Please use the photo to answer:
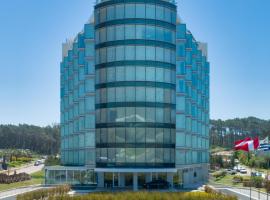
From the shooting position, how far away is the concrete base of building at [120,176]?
68.7 meters

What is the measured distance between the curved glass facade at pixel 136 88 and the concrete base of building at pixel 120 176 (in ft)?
4.19

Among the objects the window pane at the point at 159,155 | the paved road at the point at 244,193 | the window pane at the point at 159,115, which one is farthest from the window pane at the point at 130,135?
the paved road at the point at 244,193

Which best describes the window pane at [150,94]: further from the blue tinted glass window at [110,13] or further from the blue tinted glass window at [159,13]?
the blue tinted glass window at [110,13]

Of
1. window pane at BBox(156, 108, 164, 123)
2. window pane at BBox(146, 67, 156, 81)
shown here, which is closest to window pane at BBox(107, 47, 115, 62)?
window pane at BBox(146, 67, 156, 81)

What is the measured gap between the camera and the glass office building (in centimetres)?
6931

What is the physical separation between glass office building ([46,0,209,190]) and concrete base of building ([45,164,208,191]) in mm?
156

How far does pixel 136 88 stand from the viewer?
69.6 meters

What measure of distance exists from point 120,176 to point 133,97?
12.7 meters

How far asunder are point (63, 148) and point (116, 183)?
22.2 m

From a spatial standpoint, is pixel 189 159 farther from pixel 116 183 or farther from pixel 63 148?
pixel 63 148

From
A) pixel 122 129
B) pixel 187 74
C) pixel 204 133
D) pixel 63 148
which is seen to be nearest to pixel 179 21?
pixel 187 74

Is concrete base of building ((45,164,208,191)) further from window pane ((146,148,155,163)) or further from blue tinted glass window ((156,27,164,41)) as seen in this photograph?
blue tinted glass window ((156,27,164,41))

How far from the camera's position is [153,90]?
70.1 metres

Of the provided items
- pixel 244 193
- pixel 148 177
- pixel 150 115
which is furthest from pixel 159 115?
pixel 244 193
